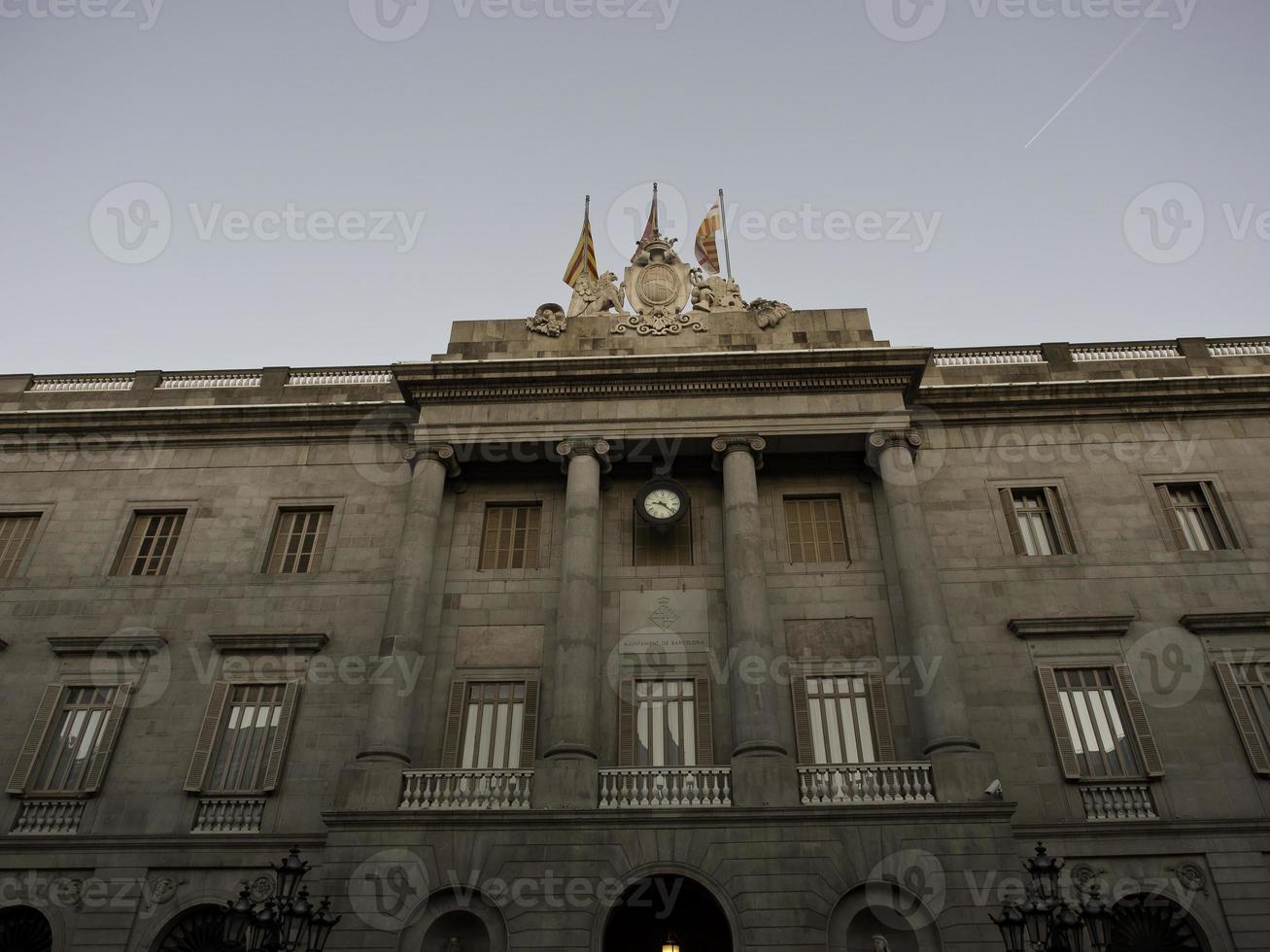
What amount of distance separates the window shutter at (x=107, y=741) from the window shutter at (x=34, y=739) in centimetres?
119

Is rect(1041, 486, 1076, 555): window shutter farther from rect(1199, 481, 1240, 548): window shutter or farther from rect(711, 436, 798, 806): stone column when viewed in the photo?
rect(711, 436, 798, 806): stone column

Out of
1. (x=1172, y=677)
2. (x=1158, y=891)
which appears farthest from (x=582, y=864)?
(x=1172, y=677)

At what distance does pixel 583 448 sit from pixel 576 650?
535cm

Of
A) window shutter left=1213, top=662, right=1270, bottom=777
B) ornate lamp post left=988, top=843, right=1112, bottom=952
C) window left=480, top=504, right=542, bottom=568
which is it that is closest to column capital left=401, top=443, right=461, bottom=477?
window left=480, top=504, right=542, bottom=568

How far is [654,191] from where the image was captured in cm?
2711

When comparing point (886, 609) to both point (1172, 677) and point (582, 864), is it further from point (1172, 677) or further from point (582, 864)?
point (582, 864)

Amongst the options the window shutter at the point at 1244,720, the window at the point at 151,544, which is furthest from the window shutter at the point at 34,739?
the window shutter at the point at 1244,720

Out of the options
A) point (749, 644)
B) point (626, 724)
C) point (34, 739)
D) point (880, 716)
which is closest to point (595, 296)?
point (749, 644)

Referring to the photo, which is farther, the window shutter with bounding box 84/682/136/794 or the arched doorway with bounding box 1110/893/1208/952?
the window shutter with bounding box 84/682/136/794

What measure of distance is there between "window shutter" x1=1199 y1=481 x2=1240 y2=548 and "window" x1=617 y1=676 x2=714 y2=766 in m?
13.0

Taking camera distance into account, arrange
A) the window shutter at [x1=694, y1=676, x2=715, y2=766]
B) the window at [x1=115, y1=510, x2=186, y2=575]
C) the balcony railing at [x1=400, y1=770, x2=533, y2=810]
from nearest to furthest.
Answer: the balcony railing at [x1=400, y1=770, x2=533, y2=810] < the window shutter at [x1=694, y1=676, x2=715, y2=766] < the window at [x1=115, y1=510, x2=186, y2=575]

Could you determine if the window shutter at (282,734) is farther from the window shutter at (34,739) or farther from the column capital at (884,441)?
the column capital at (884,441)

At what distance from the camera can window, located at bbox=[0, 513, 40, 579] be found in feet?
76.6

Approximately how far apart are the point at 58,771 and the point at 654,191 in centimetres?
2113
